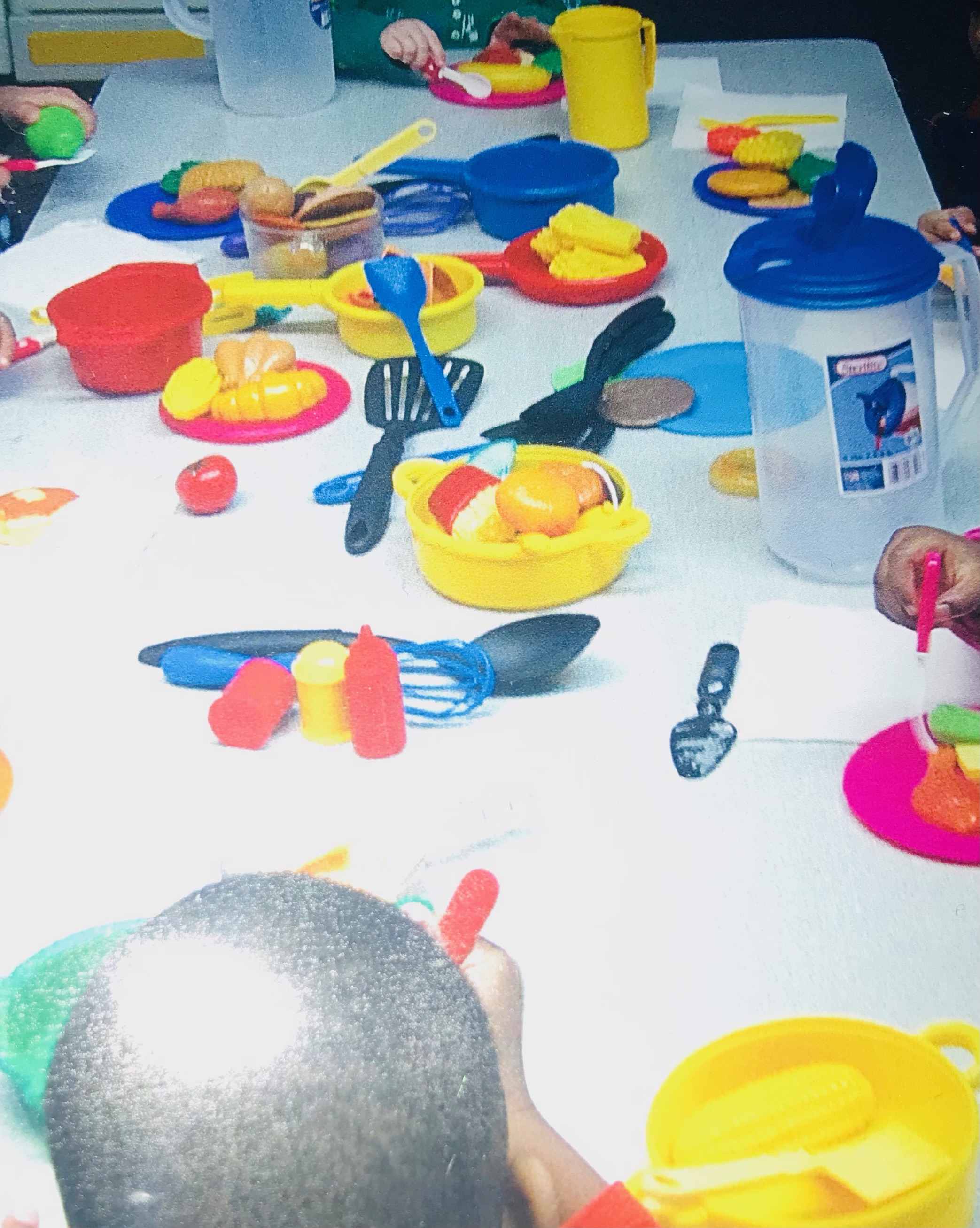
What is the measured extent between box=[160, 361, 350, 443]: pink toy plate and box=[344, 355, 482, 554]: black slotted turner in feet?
0.07

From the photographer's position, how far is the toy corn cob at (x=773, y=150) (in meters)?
1.03

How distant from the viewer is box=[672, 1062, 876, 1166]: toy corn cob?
13.4 inches

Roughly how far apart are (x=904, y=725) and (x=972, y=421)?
27 cm

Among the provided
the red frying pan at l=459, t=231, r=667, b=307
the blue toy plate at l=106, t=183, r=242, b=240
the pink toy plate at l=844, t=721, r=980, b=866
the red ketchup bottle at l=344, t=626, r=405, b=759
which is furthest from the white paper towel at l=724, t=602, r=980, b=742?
the blue toy plate at l=106, t=183, r=242, b=240

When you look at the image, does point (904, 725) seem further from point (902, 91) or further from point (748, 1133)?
point (902, 91)

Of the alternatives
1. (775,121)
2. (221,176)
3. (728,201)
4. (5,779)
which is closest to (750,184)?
(728,201)

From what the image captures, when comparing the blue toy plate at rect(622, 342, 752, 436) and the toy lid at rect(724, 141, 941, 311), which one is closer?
the toy lid at rect(724, 141, 941, 311)

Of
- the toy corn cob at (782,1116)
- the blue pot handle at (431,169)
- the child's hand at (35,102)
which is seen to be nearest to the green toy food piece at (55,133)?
the child's hand at (35,102)

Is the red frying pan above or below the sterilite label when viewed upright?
below

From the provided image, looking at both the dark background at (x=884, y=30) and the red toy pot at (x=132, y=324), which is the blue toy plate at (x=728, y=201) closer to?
the dark background at (x=884, y=30)

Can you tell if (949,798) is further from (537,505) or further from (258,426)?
(258,426)

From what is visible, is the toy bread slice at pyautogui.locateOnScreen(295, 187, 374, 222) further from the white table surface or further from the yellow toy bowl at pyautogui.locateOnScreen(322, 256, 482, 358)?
the white table surface

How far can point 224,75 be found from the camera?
122 cm

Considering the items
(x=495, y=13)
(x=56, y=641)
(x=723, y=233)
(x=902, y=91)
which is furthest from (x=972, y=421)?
(x=495, y=13)
